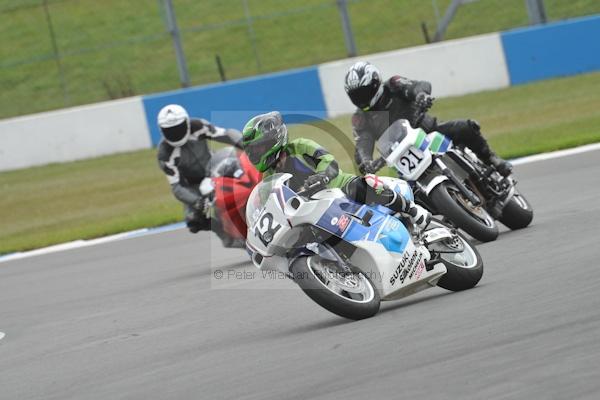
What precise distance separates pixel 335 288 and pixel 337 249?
1.09 feet

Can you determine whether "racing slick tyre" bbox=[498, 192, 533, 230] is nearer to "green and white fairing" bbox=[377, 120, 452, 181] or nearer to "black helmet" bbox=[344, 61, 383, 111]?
"green and white fairing" bbox=[377, 120, 452, 181]

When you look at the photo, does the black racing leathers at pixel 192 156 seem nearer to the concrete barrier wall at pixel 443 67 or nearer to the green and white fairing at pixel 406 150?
the green and white fairing at pixel 406 150

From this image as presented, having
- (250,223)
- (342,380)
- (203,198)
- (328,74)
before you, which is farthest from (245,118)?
(342,380)

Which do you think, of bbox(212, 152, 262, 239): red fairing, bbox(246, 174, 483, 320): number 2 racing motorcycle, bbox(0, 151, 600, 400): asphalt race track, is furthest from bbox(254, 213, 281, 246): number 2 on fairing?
bbox(212, 152, 262, 239): red fairing

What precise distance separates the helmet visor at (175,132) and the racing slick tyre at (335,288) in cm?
541

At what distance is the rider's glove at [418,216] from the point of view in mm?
7867

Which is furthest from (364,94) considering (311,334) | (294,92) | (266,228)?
(294,92)

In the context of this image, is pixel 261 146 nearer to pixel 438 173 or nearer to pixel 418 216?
pixel 418 216

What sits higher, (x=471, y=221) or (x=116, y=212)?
(x=471, y=221)

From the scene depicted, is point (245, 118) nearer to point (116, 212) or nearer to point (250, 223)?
point (116, 212)

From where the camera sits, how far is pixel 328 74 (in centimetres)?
2172

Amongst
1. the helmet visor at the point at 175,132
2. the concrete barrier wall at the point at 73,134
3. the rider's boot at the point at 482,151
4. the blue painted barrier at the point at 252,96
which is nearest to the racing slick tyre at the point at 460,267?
the rider's boot at the point at 482,151

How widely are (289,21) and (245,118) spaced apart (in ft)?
13.2

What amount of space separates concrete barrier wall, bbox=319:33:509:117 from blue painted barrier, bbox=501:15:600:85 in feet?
0.72
